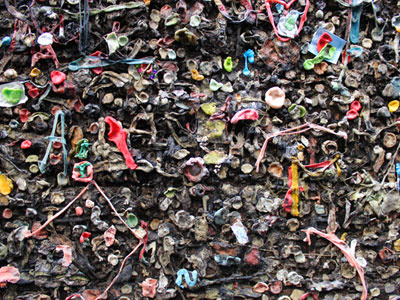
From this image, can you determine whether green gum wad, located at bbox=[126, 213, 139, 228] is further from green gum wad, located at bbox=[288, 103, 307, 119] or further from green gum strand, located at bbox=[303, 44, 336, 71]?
green gum strand, located at bbox=[303, 44, 336, 71]

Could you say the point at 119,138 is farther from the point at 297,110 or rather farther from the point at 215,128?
the point at 297,110

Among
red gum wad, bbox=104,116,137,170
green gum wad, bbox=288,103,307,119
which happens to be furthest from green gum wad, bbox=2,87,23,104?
green gum wad, bbox=288,103,307,119

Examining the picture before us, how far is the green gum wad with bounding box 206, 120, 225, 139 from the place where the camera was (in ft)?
3.79

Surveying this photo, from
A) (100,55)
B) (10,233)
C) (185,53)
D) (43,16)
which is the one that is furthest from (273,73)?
(10,233)

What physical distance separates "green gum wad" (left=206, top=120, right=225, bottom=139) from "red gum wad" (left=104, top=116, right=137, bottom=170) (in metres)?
0.24

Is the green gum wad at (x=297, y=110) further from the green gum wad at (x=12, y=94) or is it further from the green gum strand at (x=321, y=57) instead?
the green gum wad at (x=12, y=94)

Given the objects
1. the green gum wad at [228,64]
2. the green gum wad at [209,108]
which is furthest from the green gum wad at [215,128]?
the green gum wad at [228,64]

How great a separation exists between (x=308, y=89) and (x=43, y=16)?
80 cm

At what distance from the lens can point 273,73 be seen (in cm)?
119

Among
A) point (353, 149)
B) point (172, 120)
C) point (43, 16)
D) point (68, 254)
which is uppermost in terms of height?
point (43, 16)

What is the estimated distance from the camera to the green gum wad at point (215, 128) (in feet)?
3.79

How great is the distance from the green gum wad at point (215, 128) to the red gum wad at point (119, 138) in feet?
0.77

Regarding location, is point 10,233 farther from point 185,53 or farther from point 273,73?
point 273,73

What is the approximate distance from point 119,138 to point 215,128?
0.28 metres
